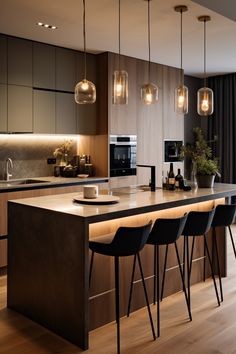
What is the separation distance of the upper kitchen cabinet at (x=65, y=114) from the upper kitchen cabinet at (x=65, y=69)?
0.11 m

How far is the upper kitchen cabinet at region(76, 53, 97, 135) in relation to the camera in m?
5.42

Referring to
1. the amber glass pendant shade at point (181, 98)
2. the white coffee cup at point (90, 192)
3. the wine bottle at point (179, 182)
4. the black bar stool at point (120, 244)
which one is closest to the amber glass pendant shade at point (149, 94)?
the amber glass pendant shade at point (181, 98)

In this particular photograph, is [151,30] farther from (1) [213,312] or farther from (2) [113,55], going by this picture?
(1) [213,312]

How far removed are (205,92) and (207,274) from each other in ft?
6.31

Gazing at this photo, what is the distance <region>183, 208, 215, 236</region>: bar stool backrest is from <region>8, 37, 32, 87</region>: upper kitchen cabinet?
2748 millimetres

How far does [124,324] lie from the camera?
3150mm

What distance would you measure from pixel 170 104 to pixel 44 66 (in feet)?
7.74

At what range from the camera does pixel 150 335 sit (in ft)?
9.75

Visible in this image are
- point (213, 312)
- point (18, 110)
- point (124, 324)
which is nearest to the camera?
point (124, 324)

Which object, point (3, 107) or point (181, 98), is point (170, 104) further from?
point (3, 107)

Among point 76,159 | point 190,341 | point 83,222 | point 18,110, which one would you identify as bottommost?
point 190,341

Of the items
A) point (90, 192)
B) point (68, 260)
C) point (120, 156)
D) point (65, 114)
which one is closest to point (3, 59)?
point (65, 114)

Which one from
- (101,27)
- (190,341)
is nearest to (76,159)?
(101,27)

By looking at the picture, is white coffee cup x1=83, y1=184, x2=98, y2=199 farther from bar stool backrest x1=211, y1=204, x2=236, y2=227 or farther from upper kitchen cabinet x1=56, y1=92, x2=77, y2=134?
upper kitchen cabinet x1=56, y1=92, x2=77, y2=134
